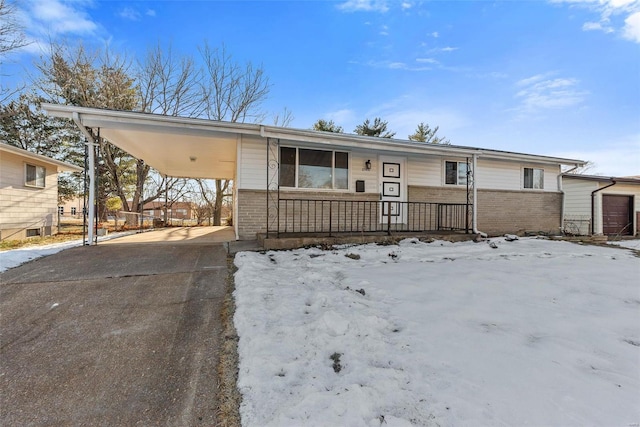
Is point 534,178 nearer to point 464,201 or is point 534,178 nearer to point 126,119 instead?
point 464,201

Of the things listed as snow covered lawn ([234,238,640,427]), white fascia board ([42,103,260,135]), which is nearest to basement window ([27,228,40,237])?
white fascia board ([42,103,260,135])

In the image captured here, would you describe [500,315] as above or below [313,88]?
below

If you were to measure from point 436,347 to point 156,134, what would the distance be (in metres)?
6.54

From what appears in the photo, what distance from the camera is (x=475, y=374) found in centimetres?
182

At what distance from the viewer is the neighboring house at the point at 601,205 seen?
34.7 ft

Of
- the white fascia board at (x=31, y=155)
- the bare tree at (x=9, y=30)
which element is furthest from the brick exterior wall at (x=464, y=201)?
the bare tree at (x=9, y=30)

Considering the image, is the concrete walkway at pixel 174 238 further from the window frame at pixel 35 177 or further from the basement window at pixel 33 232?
the window frame at pixel 35 177

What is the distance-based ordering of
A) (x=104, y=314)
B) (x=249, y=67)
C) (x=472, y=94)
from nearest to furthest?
(x=104, y=314) < (x=472, y=94) < (x=249, y=67)

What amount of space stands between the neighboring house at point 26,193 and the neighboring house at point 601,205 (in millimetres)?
19335

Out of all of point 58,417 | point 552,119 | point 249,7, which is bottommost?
point 58,417

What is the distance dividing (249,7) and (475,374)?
8946 millimetres

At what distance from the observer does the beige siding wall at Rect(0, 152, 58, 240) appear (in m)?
8.28

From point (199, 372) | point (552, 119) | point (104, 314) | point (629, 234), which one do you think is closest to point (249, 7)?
point (104, 314)

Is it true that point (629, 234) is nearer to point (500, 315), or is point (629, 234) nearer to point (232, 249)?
point (500, 315)
